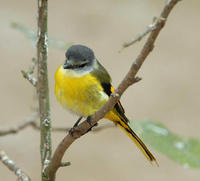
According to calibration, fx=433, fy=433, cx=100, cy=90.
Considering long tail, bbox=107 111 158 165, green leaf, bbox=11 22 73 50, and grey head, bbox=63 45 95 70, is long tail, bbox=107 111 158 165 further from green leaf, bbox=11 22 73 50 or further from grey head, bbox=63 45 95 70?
green leaf, bbox=11 22 73 50

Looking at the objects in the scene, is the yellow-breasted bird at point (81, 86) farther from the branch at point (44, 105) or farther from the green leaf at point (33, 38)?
the branch at point (44, 105)

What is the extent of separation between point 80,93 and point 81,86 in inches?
1.3

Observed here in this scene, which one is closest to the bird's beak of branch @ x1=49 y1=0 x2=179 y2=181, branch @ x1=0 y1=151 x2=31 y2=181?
branch @ x1=49 y1=0 x2=179 y2=181

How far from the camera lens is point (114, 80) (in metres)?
4.76

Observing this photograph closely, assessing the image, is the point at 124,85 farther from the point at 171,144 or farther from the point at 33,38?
the point at 33,38

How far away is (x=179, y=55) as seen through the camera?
5352mm

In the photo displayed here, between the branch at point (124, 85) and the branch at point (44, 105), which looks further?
the branch at point (44, 105)

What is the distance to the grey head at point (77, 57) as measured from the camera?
6.81 ft

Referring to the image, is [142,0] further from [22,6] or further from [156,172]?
[156,172]

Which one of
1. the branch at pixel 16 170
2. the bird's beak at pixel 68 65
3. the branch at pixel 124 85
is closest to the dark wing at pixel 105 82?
the bird's beak at pixel 68 65

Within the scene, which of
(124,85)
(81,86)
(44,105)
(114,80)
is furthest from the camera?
(114,80)

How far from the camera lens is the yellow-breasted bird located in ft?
6.84

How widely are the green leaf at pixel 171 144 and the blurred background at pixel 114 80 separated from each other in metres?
1.73

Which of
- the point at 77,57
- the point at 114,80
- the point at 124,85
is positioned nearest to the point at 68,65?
the point at 77,57
